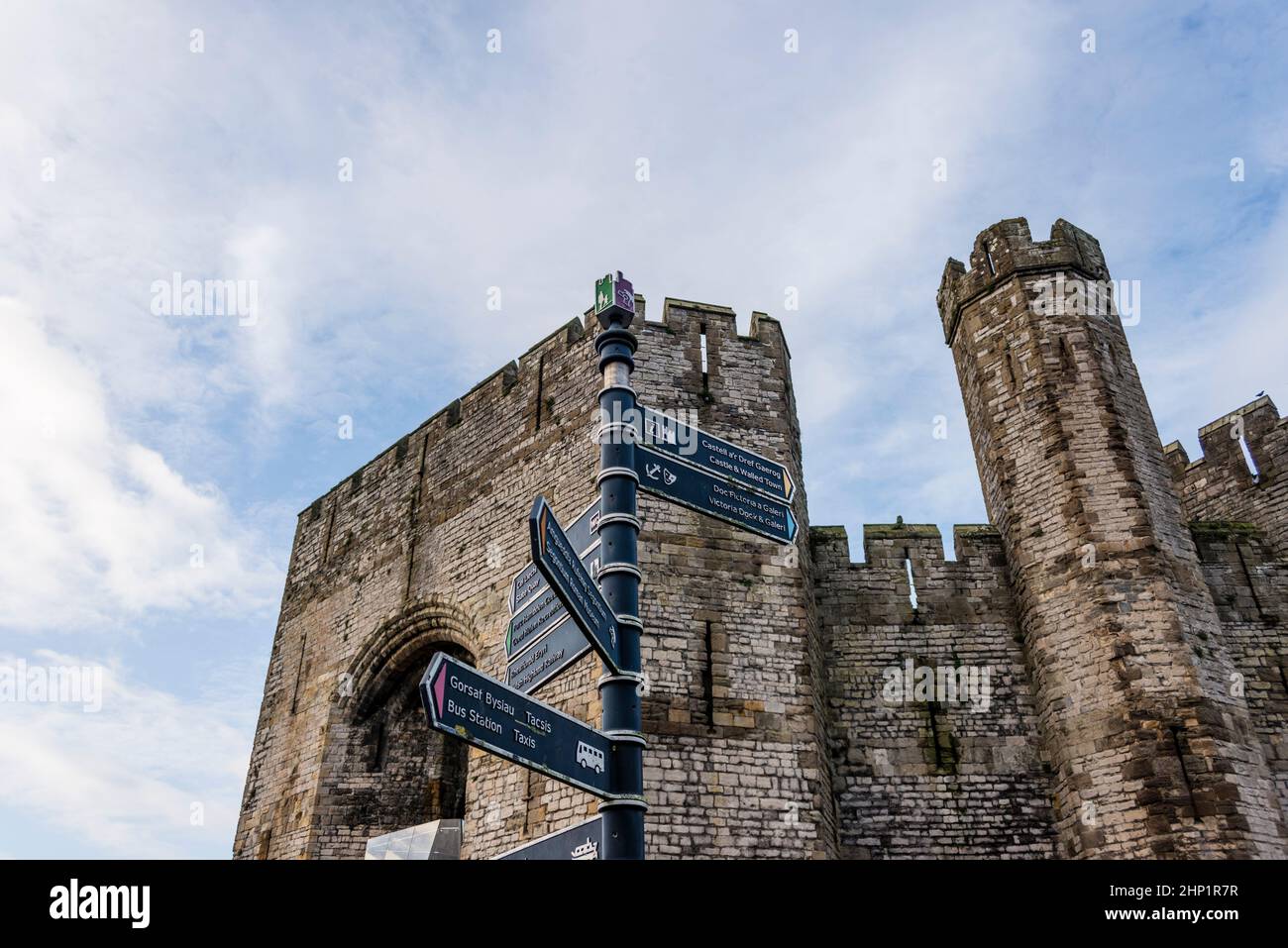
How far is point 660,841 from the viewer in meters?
8.96

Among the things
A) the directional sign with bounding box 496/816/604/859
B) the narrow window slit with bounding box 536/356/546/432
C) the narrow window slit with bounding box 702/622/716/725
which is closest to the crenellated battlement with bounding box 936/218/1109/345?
the narrow window slit with bounding box 536/356/546/432

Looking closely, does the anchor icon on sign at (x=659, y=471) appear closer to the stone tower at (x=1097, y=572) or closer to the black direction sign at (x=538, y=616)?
the black direction sign at (x=538, y=616)

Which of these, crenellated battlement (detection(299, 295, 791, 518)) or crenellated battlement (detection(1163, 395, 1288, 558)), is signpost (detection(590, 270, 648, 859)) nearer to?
crenellated battlement (detection(299, 295, 791, 518))

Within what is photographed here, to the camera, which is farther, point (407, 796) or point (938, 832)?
point (407, 796)

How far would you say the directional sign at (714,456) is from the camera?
4.89 m

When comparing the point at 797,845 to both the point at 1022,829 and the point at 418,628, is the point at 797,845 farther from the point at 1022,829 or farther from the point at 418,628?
the point at 418,628

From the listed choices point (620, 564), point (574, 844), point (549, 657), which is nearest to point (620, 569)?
point (620, 564)

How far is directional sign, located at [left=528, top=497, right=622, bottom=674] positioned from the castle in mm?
5442

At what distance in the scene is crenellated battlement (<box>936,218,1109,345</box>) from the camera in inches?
533

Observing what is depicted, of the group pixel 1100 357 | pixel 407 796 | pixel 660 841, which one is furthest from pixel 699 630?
pixel 1100 357

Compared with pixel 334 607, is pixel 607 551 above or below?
below
